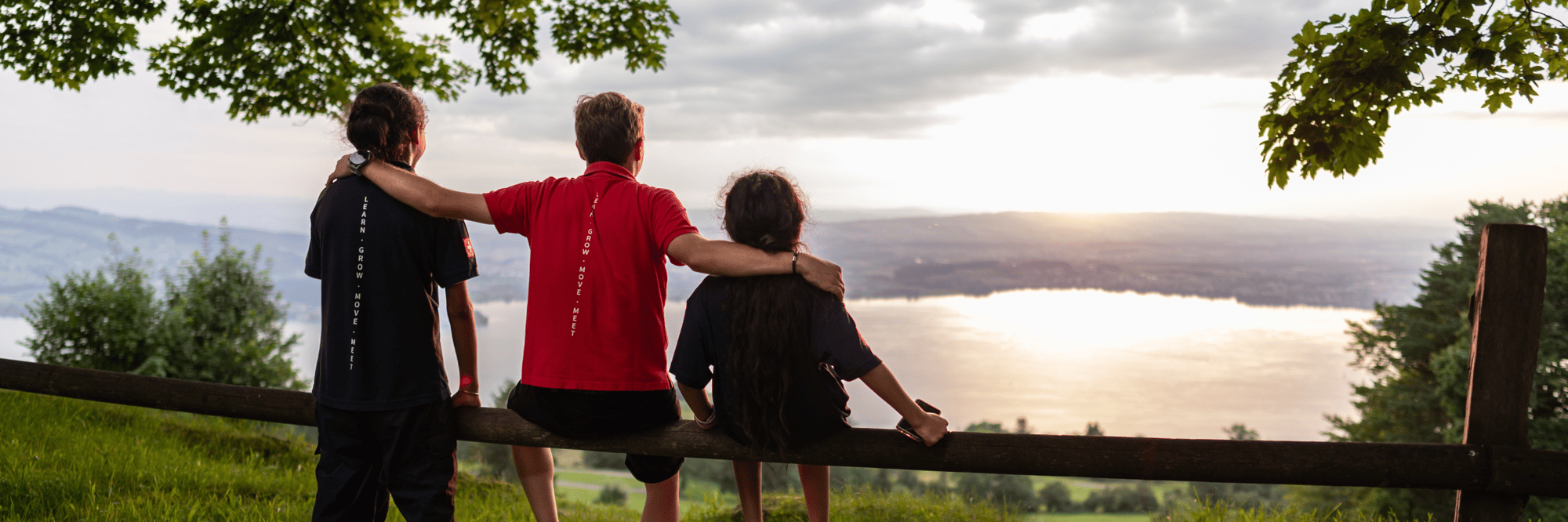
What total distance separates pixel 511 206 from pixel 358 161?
0.63 metres

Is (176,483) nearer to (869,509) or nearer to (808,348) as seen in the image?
(869,509)

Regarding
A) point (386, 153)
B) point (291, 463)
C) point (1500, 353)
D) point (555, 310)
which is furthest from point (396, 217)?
point (291, 463)

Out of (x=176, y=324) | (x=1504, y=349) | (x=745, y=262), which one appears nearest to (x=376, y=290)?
(x=745, y=262)

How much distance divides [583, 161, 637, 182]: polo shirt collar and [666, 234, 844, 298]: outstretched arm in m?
0.37

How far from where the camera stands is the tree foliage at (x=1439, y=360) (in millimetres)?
18922

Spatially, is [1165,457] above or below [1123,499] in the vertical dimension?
above

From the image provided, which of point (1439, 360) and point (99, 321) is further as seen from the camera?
point (1439, 360)

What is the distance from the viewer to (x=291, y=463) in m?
7.49

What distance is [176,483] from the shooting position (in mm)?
5512

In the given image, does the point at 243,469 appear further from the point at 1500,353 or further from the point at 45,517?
the point at 1500,353

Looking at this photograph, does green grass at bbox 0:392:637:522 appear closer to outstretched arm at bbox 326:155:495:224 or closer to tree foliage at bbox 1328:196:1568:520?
outstretched arm at bbox 326:155:495:224

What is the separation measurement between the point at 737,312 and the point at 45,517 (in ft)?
14.8

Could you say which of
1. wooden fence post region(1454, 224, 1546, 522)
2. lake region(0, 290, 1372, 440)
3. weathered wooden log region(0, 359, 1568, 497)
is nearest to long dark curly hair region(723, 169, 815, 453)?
weathered wooden log region(0, 359, 1568, 497)

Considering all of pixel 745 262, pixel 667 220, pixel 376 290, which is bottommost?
pixel 376 290
